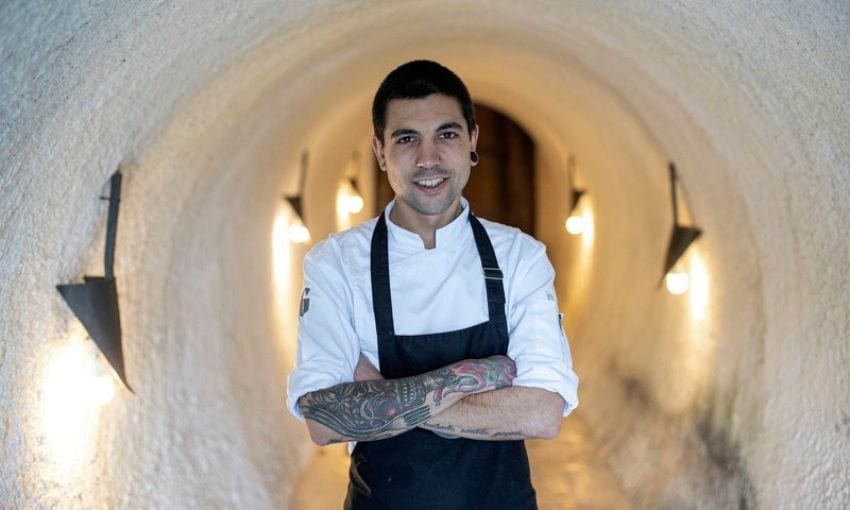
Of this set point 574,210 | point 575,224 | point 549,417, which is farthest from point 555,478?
point 549,417

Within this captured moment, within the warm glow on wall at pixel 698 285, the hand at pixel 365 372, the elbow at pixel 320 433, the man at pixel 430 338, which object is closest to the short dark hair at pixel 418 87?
the man at pixel 430 338

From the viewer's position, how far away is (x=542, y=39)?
5293mm

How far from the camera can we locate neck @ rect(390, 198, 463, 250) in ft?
9.59

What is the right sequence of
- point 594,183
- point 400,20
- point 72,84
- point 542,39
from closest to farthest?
point 72,84 → point 400,20 → point 542,39 → point 594,183

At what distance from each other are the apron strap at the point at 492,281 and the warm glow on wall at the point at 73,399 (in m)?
1.43

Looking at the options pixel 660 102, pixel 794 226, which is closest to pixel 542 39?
pixel 660 102

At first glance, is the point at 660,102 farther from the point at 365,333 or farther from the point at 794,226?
the point at 365,333

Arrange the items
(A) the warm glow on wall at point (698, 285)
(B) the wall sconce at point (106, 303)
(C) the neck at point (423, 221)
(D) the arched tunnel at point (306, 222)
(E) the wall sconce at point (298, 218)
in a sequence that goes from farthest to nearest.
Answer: (E) the wall sconce at point (298, 218) < (A) the warm glow on wall at point (698, 285) < (B) the wall sconce at point (106, 303) < (C) the neck at point (423, 221) < (D) the arched tunnel at point (306, 222)

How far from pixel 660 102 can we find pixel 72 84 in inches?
125

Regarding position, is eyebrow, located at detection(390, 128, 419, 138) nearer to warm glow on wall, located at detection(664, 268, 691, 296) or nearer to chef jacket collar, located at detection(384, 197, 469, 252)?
chef jacket collar, located at detection(384, 197, 469, 252)

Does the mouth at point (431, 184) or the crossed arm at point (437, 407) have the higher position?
the mouth at point (431, 184)

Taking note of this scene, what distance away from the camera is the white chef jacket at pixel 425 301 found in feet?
8.90

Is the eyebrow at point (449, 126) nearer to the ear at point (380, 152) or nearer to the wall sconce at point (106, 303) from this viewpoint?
the ear at point (380, 152)

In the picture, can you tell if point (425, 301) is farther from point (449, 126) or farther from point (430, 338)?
point (449, 126)
